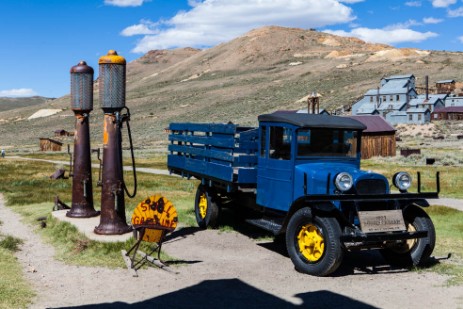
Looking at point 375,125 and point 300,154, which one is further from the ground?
point 375,125

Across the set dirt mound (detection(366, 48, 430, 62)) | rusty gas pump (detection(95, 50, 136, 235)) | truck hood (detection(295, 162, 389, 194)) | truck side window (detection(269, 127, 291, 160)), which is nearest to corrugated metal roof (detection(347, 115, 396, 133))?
truck side window (detection(269, 127, 291, 160))

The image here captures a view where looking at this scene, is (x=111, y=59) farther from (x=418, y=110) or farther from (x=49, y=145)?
(x=418, y=110)

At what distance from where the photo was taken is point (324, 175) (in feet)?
29.0

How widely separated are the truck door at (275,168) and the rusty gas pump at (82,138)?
519 cm

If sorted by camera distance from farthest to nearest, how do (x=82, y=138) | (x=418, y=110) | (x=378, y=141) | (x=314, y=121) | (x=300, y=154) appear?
1. (x=418, y=110)
2. (x=378, y=141)
3. (x=82, y=138)
4. (x=314, y=121)
5. (x=300, y=154)

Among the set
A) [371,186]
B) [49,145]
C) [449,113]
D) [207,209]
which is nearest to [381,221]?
[371,186]

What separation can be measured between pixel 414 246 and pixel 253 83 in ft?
449

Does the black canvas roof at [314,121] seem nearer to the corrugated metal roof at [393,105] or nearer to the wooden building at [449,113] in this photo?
the wooden building at [449,113]

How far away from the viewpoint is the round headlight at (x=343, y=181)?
838 cm

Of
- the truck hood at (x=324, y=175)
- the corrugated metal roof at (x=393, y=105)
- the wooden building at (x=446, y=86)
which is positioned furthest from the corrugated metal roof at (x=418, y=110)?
the truck hood at (x=324, y=175)

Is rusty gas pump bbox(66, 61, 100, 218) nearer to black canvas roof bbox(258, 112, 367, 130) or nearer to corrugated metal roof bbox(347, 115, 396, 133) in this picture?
black canvas roof bbox(258, 112, 367, 130)

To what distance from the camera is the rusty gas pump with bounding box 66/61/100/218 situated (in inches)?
504

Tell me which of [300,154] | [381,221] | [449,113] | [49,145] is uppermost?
[449,113]

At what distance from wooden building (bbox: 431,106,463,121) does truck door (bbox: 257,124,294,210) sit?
76233 millimetres
